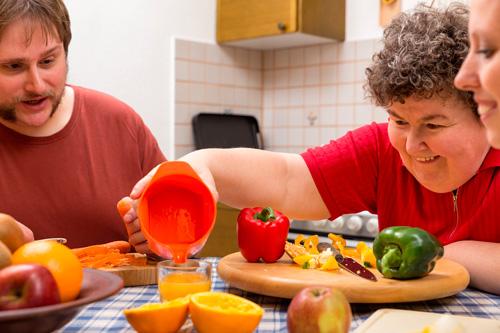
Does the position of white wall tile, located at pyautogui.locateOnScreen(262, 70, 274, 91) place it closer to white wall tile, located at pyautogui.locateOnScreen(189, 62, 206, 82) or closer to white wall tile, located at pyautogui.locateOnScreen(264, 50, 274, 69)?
white wall tile, located at pyautogui.locateOnScreen(264, 50, 274, 69)

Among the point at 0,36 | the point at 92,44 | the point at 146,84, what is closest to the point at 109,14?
the point at 92,44

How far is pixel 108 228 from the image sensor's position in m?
1.86

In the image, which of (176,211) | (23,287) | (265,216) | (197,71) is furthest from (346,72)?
(23,287)

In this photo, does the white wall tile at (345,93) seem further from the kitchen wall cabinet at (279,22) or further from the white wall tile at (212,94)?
the white wall tile at (212,94)

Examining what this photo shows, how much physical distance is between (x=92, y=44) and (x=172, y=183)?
2124mm

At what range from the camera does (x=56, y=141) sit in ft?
6.02

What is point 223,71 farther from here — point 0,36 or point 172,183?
point 172,183

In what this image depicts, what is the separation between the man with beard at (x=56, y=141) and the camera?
1.66 meters

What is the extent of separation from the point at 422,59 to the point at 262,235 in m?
0.50

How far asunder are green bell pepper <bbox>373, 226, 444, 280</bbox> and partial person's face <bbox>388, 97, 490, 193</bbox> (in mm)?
256

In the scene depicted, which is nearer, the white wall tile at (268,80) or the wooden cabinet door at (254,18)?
the wooden cabinet door at (254,18)

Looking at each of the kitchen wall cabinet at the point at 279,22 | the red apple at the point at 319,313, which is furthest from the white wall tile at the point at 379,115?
the red apple at the point at 319,313

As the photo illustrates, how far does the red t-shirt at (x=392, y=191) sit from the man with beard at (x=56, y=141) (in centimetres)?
60

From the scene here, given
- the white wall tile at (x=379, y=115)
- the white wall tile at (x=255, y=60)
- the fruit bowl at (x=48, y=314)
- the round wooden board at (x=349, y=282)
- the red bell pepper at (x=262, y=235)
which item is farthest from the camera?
the white wall tile at (x=255, y=60)
